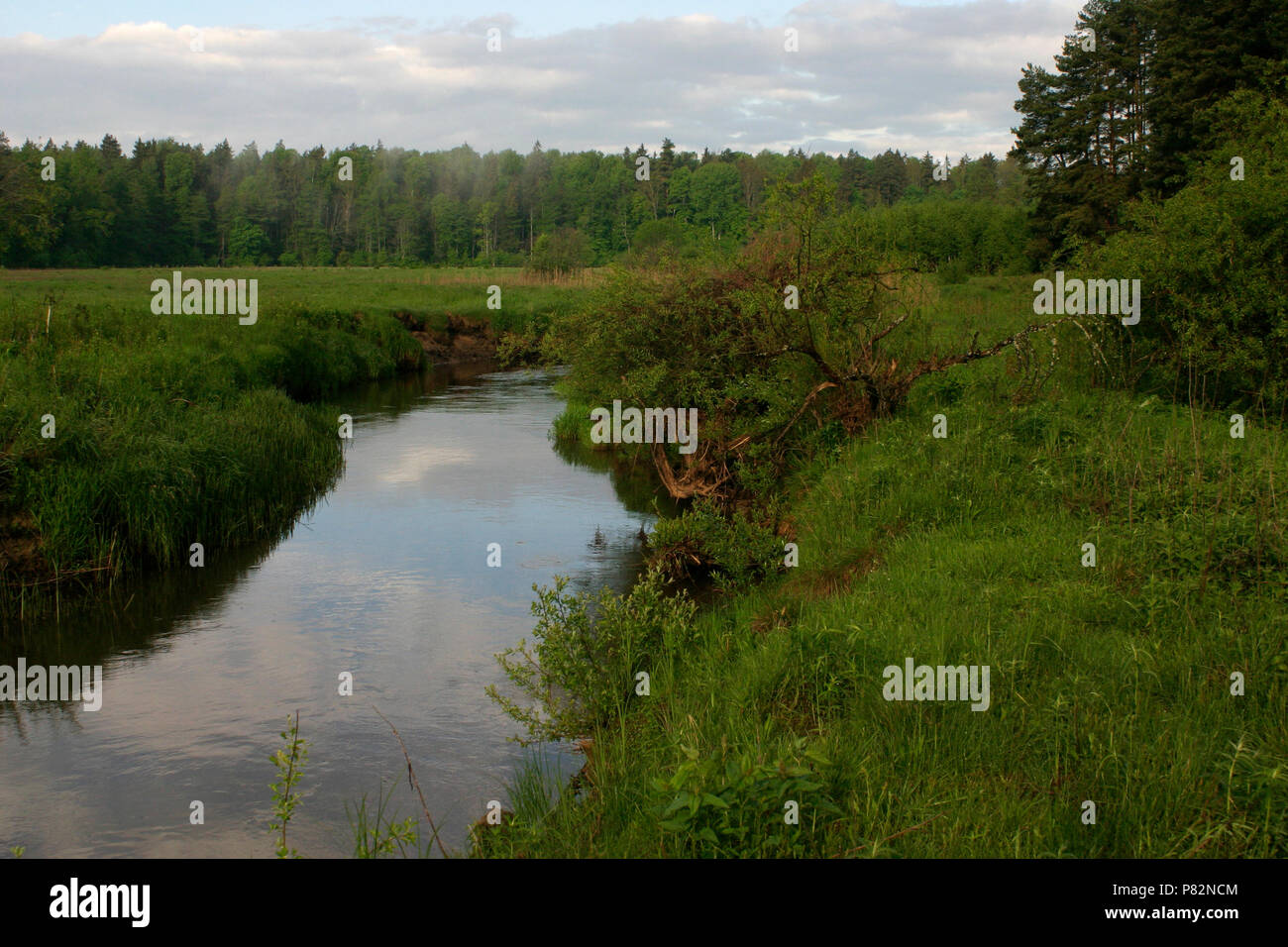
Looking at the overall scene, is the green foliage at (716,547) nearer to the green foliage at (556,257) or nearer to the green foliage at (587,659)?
the green foliage at (587,659)

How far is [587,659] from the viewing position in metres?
8.48

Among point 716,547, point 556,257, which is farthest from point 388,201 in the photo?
point 716,547

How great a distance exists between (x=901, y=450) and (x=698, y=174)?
320ft

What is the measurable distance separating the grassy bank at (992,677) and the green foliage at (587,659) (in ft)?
0.15

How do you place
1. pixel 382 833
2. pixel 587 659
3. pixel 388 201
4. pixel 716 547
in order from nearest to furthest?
pixel 382 833 → pixel 587 659 → pixel 716 547 → pixel 388 201

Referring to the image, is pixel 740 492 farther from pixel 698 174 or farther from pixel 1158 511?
pixel 698 174

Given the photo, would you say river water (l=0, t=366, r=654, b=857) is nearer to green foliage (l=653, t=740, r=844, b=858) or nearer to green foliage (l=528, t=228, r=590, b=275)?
green foliage (l=653, t=740, r=844, b=858)

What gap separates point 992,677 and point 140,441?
11945 millimetres

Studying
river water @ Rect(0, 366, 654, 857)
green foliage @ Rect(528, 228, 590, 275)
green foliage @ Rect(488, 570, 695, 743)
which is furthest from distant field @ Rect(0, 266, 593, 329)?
green foliage @ Rect(488, 570, 695, 743)

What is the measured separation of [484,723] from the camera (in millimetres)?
8836

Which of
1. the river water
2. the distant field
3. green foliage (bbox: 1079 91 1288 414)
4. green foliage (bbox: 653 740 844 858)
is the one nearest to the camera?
green foliage (bbox: 653 740 844 858)

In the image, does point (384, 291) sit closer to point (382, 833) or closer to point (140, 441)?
point (140, 441)

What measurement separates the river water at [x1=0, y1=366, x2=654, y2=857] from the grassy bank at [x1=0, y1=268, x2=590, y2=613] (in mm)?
570

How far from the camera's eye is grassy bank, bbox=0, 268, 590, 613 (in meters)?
12.4
